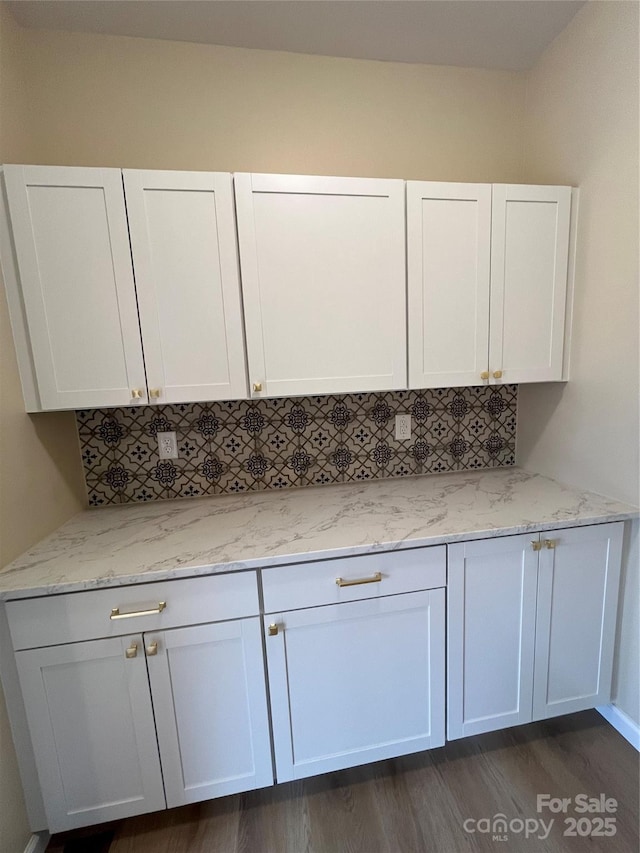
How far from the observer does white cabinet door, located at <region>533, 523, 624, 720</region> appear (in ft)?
4.52

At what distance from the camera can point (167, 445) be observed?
168 centimetres

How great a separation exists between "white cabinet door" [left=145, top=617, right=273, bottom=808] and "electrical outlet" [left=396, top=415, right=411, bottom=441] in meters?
1.07

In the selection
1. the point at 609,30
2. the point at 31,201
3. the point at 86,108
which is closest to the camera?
the point at 31,201

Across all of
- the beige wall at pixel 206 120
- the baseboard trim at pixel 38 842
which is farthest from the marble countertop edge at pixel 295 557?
the baseboard trim at pixel 38 842

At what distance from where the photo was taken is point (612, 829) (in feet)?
3.96

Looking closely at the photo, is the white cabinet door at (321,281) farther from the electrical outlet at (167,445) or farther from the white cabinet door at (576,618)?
the white cabinet door at (576,618)

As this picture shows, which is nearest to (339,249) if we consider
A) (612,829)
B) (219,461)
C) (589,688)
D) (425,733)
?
(219,461)

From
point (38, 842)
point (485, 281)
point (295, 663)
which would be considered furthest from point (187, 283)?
point (38, 842)

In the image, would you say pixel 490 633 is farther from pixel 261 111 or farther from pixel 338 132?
pixel 261 111

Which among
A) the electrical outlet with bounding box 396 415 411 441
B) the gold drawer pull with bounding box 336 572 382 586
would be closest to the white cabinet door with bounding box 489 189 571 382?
the electrical outlet with bounding box 396 415 411 441

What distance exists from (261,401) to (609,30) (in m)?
1.87

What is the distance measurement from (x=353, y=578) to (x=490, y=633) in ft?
1.91

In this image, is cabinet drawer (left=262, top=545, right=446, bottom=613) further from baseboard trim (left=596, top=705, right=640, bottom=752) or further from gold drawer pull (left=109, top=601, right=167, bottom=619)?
baseboard trim (left=596, top=705, right=640, bottom=752)

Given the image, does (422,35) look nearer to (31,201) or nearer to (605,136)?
(605,136)
